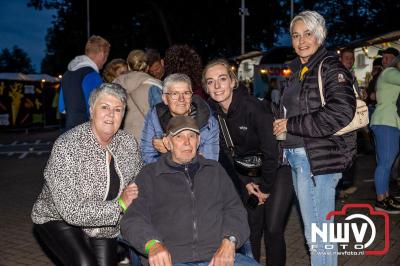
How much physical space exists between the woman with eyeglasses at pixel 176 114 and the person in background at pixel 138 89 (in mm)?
730

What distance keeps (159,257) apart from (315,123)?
1.41m

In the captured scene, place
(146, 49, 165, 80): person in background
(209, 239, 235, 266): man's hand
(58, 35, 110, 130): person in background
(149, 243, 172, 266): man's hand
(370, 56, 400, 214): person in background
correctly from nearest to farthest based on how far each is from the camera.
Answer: (149, 243, 172, 266): man's hand
(209, 239, 235, 266): man's hand
(146, 49, 165, 80): person in background
(58, 35, 110, 130): person in background
(370, 56, 400, 214): person in background

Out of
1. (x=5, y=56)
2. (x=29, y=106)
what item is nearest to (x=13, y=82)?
(x=29, y=106)

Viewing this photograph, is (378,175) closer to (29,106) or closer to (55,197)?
(55,197)

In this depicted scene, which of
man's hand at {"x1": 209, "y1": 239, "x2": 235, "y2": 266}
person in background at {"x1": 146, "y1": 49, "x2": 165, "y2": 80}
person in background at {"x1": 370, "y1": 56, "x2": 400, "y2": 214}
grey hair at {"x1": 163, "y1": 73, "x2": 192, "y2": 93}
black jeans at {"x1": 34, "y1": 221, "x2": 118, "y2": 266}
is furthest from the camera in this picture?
person in background at {"x1": 370, "y1": 56, "x2": 400, "y2": 214}

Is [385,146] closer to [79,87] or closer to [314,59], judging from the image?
[314,59]

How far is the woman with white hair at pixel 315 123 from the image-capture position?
3094 millimetres

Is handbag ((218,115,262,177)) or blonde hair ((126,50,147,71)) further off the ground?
blonde hair ((126,50,147,71))

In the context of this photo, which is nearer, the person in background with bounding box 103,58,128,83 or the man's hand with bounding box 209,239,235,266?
the man's hand with bounding box 209,239,235,266

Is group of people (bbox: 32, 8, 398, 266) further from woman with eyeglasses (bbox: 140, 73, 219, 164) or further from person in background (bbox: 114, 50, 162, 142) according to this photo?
person in background (bbox: 114, 50, 162, 142)

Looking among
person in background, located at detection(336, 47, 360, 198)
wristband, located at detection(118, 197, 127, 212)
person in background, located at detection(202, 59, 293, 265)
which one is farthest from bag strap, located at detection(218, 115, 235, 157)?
person in background, located at detection(336, 47, 360, 198)

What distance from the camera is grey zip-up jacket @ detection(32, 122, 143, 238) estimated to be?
309 centimetres

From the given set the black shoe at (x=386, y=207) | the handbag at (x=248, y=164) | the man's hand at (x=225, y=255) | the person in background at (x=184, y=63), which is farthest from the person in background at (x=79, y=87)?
the black shoe at (x=386, y=207)

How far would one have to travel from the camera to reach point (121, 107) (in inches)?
133
